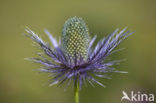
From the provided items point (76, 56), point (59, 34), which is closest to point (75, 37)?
point (76, 56)

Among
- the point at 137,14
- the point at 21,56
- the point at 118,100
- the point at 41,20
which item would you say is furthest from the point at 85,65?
the point at 137,14

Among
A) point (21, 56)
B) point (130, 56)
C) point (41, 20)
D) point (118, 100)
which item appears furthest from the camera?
point (41, 20)

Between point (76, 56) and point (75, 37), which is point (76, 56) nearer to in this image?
point (76, 56)

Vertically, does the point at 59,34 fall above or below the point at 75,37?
above

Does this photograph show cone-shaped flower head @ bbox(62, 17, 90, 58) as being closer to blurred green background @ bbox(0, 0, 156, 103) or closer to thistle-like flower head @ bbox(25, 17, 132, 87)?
thistle-like flower head @ bbox(25, 17, 132, 87)

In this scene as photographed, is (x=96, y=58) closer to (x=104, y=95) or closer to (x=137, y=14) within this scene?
(x=104, y=95)

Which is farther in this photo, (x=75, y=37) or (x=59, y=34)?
(x=59, y=34)

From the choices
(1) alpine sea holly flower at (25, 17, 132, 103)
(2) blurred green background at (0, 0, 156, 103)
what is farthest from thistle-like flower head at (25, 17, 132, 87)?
(2) blurred green background at (0, 0, 156, 103)
